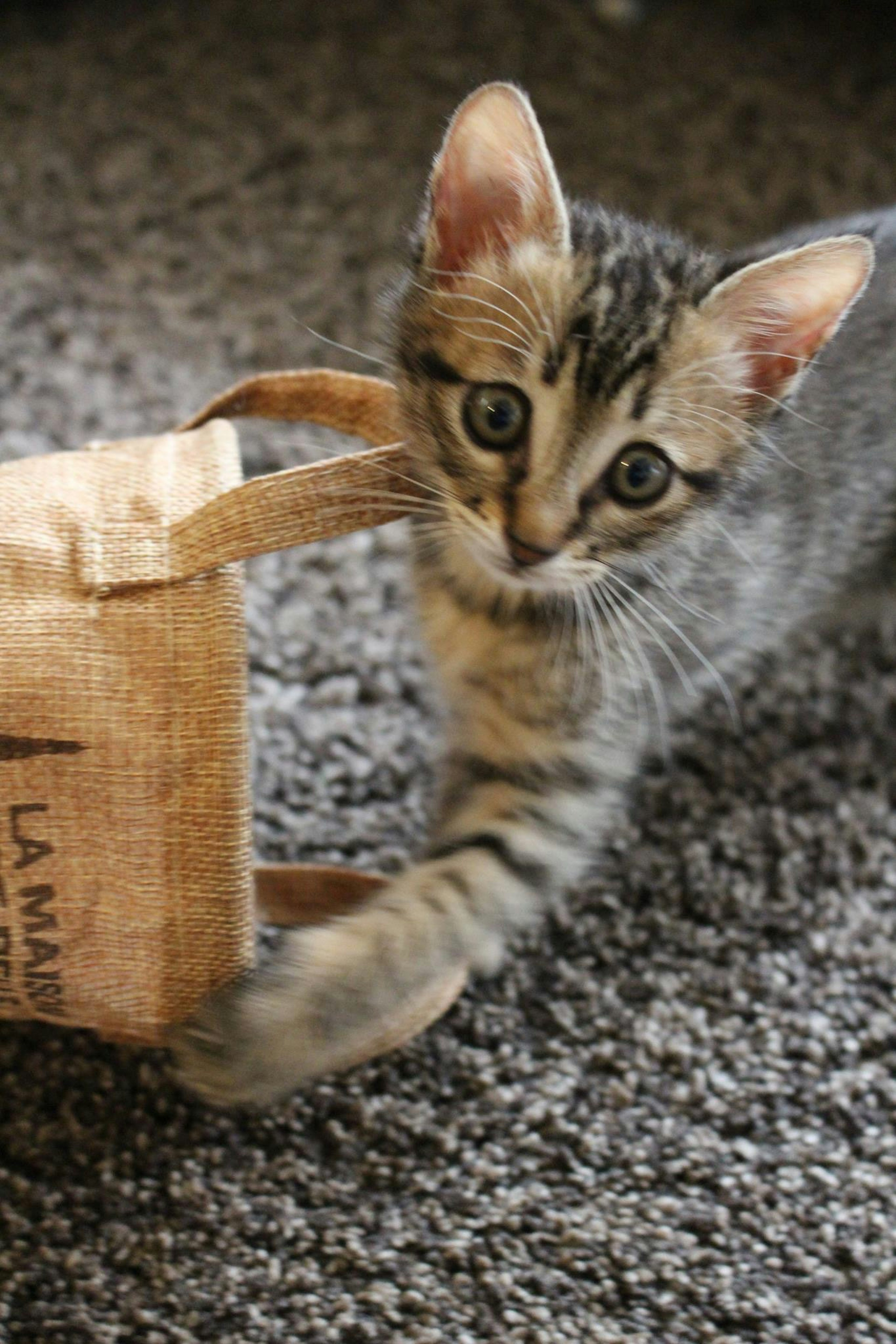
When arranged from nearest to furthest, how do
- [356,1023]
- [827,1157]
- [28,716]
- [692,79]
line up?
1. [28,716]
2. [356,1023]
3. [827,1157]
4. [692,79]

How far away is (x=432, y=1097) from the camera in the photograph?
1267 mm

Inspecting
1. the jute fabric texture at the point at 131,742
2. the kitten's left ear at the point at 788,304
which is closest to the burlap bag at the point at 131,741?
the jute fabric texture at the point at 131,742

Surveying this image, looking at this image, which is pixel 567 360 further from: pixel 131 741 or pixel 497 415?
pixel 131 741

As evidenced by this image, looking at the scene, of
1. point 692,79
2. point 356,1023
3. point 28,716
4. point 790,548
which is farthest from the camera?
point 692,79

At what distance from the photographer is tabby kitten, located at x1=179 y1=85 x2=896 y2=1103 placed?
3.64 feet

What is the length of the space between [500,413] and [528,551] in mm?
122

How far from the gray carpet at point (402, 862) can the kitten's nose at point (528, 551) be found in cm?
42

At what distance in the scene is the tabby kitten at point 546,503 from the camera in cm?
111

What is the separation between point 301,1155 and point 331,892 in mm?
238

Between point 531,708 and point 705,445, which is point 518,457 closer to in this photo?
point 705,445

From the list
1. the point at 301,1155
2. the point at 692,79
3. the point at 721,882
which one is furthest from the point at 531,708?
the point at 692,79

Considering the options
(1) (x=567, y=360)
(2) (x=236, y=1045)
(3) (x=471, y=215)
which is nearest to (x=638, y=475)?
(1) (x=567, y=360)

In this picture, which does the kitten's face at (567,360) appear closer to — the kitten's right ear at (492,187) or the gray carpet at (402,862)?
Answer: the kitten's right ear at (492,187)

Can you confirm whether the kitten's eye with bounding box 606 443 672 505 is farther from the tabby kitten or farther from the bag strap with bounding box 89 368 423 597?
the bag strap with bounding box 89 368 423 597
